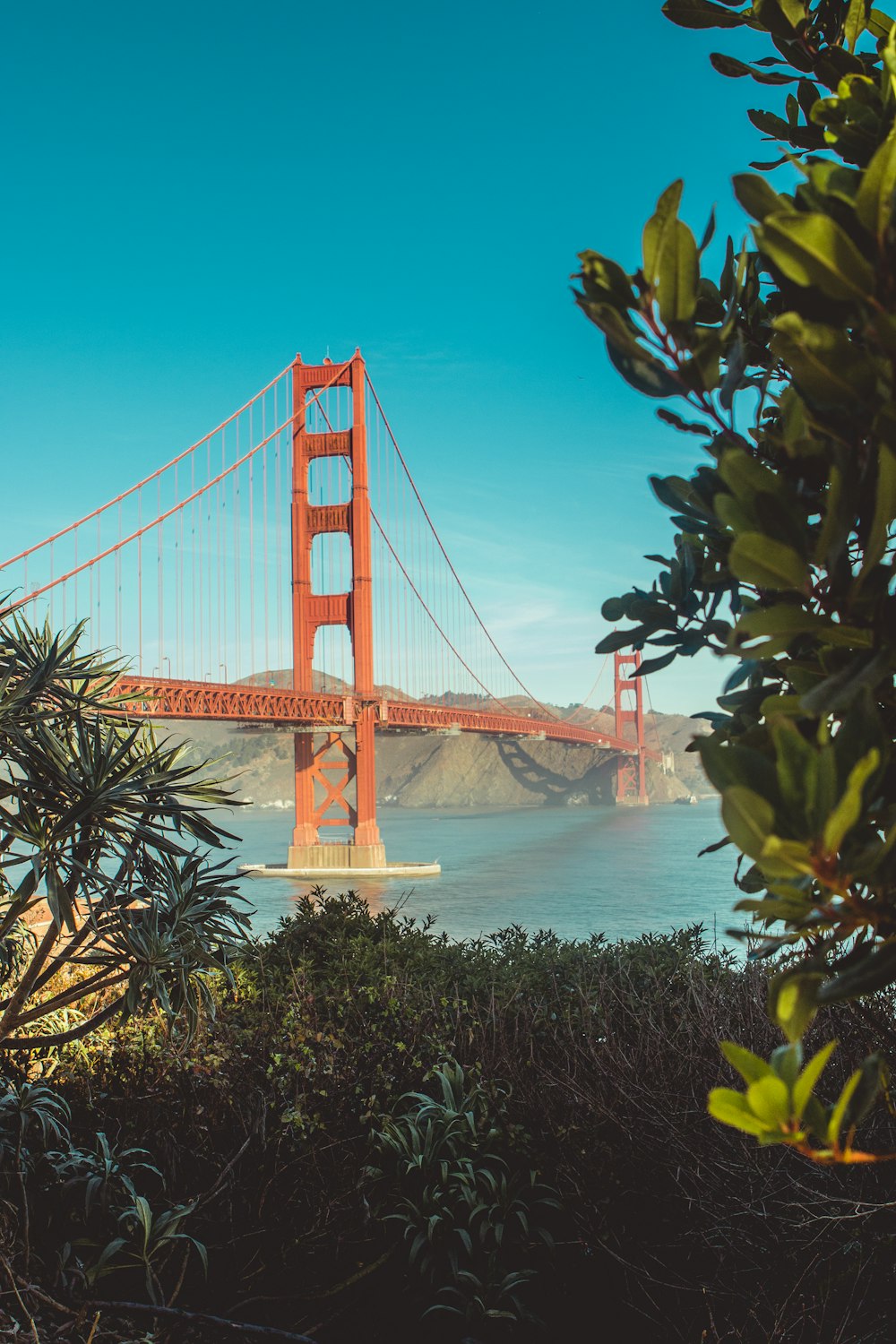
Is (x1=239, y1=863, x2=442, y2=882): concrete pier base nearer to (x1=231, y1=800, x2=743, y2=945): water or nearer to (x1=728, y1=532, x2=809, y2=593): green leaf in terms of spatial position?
(x1=231, y1=800, x2=743, y2=945): water

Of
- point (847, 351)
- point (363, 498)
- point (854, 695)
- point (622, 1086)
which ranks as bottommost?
point (622, 1086)

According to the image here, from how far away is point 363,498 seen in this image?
90.3 ft

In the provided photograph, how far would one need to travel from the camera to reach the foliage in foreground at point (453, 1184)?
2613 millimetres

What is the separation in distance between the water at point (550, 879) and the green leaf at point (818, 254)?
432 centimetres

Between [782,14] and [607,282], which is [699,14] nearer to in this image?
[782,14]

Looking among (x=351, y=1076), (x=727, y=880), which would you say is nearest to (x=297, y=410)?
(x=727, y=880)

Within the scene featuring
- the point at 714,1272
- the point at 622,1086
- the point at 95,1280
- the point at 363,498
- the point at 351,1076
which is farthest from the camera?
the point at 363,498

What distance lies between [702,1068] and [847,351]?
309 cm

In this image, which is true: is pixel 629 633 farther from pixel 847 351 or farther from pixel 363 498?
pixel 363 498

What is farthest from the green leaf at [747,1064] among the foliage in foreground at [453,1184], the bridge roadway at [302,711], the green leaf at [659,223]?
the bridge roadway at [302,711]

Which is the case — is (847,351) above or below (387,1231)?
above

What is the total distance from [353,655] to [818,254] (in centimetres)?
2534

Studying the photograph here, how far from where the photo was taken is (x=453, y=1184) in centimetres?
328

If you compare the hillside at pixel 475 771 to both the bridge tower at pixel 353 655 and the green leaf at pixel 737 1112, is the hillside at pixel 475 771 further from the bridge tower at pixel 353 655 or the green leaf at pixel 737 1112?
the green leaf at pixel 737 1112
